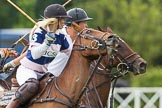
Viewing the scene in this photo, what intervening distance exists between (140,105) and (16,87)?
1058cm

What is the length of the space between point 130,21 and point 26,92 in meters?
26.5

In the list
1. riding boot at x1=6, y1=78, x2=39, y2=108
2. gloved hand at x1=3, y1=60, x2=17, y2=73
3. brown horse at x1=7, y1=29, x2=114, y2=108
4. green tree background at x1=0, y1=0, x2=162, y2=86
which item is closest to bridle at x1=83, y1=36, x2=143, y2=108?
brown horse at x1=7, y1=29, x2=114, y2=108

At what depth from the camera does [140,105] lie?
72.5ft

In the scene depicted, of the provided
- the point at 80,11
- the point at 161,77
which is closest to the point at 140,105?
the point at 161,77

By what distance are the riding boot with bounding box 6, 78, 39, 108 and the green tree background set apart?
987 inches

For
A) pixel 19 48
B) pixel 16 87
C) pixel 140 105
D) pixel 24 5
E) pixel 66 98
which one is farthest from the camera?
pixel 24 5

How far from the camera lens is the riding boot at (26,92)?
11.1m

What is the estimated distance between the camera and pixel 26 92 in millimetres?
11062

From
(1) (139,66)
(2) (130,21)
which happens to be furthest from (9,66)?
(2) (130,21)

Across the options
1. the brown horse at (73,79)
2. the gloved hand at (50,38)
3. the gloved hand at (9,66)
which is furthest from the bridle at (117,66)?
the gloved hand at (50,38)

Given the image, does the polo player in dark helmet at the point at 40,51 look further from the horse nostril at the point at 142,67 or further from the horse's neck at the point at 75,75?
the horse nostril at the point at 142,67

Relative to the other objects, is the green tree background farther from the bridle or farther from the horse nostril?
the horse nostril

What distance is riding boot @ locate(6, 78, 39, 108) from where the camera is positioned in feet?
36.3

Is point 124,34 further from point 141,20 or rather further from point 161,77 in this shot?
point 161,77
